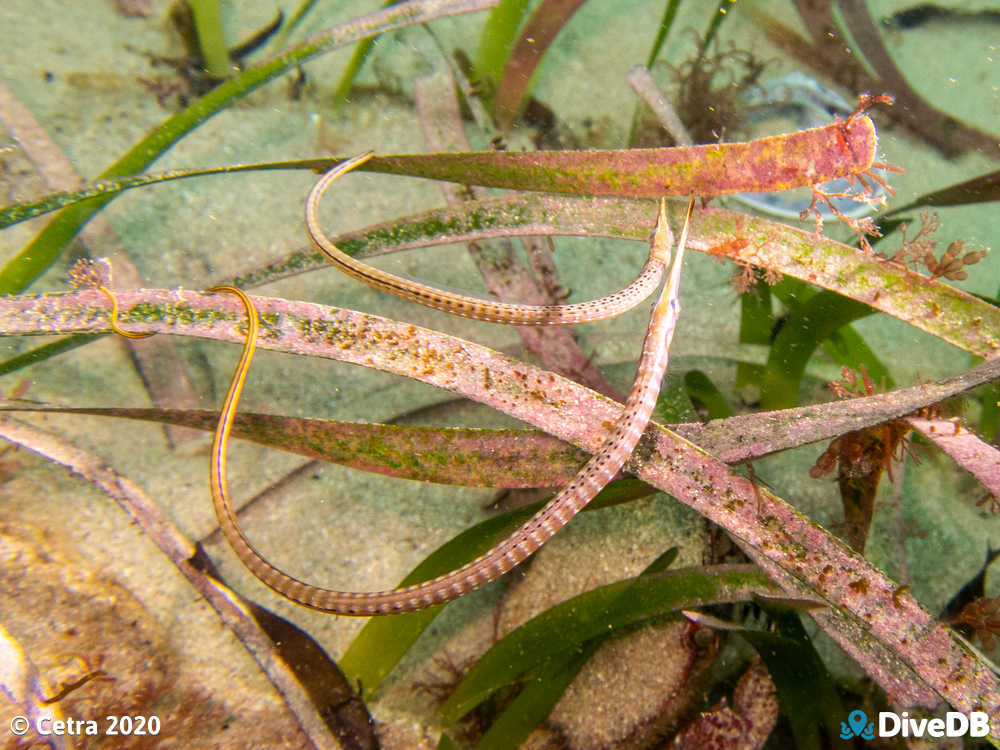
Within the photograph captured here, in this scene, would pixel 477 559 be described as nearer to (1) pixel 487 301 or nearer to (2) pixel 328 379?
(1) pixel 487 301

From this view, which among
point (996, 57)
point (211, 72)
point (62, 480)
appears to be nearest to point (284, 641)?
point (62, 480)

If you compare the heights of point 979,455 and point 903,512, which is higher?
point 979,455

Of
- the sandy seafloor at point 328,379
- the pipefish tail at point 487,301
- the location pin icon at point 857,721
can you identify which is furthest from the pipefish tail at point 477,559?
the location pin icon at point 857,721

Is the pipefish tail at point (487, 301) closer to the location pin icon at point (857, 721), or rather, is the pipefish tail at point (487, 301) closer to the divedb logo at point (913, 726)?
the divedb logo at point (913, 726)

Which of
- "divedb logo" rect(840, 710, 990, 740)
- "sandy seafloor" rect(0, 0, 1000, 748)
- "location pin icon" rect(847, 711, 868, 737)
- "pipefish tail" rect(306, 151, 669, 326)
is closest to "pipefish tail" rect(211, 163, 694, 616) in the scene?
"pipefish tail" rect(306, 151, 669, 326)

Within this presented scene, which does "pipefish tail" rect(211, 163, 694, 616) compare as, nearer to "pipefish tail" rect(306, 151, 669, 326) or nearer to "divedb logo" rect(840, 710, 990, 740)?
"pipefish tail" rect(306, 151, 669, 326)

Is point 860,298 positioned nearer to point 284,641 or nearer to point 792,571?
point 792,571
